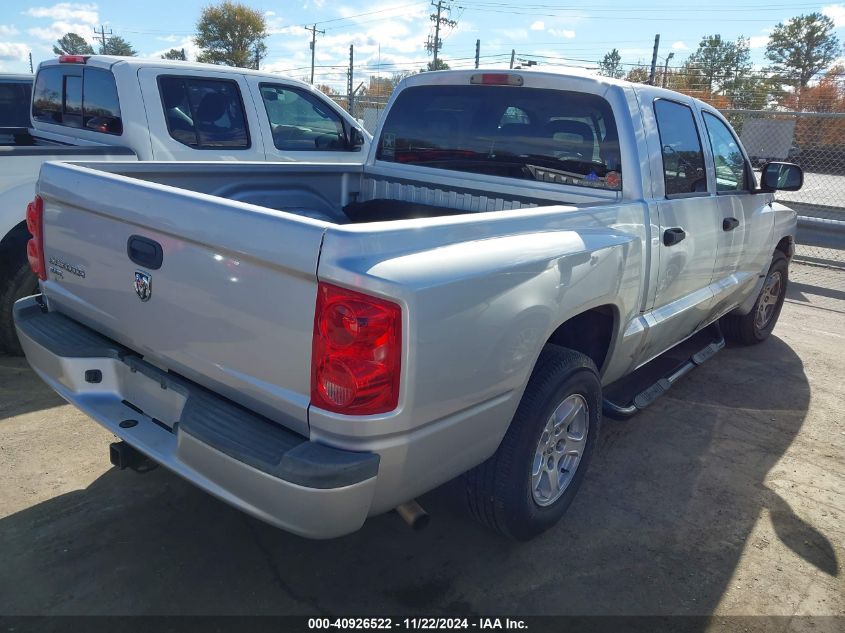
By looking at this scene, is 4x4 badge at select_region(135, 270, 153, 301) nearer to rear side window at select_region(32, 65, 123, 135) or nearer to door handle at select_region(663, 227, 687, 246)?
door handle at select_region(663, 227, 687, 246)

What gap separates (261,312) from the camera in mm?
2133

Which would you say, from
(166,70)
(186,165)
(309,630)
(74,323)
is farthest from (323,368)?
(166,70)

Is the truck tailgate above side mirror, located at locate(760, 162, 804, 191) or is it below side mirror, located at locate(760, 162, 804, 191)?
below

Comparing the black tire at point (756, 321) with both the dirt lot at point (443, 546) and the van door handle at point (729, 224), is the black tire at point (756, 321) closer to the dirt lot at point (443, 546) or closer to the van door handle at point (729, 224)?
the van door handle at point (729, 224)

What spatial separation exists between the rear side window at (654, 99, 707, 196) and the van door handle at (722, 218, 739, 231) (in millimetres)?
282

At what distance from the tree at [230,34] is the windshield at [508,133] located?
45.2 meters

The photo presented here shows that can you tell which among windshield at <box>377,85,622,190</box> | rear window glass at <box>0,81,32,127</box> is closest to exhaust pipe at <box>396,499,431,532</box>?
windshield at <box>377,85,622,190</box>

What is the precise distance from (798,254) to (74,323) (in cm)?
1035

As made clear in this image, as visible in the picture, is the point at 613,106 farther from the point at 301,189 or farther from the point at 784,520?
the point at 784,520

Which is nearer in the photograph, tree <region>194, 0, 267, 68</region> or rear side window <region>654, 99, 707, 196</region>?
rear side window <region>654, 99, 707, 196</region>

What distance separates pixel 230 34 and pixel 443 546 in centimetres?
4913

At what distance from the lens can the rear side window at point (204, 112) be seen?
5.63 m

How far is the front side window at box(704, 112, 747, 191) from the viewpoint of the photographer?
429 cm

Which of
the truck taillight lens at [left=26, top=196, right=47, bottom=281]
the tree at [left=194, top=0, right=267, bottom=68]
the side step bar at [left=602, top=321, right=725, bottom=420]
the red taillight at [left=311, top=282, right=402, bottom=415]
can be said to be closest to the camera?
the red taillight at [left=311, top=282, right=402, bottom=415]
